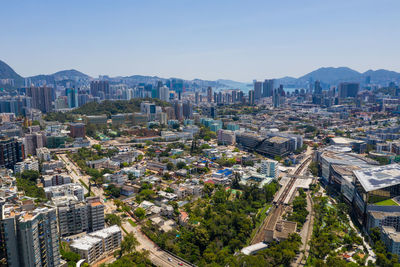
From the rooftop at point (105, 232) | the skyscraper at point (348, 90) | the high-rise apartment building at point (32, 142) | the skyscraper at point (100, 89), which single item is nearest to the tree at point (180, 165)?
the rooftop at point (105, 232)

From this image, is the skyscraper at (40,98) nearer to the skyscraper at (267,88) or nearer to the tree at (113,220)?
the tree at (113,220)

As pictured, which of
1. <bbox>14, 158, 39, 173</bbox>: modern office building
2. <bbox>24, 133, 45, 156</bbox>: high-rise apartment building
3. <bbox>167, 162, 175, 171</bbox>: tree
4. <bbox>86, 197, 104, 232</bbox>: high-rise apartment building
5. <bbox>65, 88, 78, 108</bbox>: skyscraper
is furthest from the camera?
<bbox>65, 88, 78, 108</bbox>: skyscraper

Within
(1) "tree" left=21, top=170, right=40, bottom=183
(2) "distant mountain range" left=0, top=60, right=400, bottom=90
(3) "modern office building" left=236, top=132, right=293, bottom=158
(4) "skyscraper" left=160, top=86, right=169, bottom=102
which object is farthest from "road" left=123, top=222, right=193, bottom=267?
(2) "distant mountain range" left=0, top=60, right=400, bottom=90

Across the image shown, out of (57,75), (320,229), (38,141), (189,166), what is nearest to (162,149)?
(189,166)

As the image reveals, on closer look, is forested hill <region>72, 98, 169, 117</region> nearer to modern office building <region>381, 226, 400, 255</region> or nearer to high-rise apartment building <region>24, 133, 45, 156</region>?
high-rise apartment building <region>24, 133, 45, 156</region>

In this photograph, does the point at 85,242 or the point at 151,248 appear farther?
the point at 151,248

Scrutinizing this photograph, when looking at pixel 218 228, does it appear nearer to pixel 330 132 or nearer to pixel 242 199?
pixel 242 199

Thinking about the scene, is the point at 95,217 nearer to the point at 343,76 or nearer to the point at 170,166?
the point at 170,166

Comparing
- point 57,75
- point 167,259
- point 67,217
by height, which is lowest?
point 167,259

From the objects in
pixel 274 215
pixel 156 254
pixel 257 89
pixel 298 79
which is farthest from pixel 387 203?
pixel 298 79

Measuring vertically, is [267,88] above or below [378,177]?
above

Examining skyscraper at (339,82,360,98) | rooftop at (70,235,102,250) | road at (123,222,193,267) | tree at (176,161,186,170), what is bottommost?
road at (123,222,193,267)
